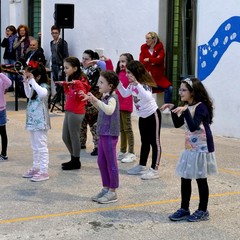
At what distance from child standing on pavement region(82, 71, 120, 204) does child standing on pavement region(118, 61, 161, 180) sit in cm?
90

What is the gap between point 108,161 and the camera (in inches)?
261

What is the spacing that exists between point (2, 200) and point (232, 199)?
2549 mm

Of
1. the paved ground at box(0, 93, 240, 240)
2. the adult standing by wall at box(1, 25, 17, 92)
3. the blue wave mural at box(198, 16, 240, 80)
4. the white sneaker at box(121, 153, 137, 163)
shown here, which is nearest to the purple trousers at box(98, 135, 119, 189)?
the paved ground at box(0, 93, 240, 240)

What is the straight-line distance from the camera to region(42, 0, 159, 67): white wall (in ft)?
42.0

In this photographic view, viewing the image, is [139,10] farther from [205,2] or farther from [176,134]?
[176,134]

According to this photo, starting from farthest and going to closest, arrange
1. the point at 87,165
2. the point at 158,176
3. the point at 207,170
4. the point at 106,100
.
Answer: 1. the point at 87,165
2. the point at 158,176
3. the point at 106,100
4. the point at 207,170

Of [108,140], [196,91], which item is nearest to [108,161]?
[108,140]

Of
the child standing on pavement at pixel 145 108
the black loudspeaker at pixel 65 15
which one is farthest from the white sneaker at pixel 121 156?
the black loudspeaker at pixel 65 15

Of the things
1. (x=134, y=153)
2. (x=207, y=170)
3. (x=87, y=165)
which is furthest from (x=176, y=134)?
(x=207, y=170)

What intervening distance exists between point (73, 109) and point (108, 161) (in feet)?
5.29

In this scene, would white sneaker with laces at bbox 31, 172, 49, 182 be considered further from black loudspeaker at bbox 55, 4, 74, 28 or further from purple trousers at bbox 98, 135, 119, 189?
black loudspeaker at bbox 55, 4, 74, 28

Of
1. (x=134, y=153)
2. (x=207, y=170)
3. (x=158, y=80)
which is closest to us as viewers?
(x=207, y=170)

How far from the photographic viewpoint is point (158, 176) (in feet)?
25.6

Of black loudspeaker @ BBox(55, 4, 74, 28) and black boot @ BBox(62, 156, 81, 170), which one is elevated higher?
black loudspeaker @ BBox(55, 4, 74, 28)
